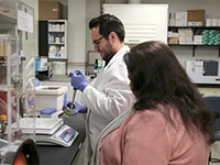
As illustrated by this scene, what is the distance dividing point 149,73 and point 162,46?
0.13 m

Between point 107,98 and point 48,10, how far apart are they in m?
3.94

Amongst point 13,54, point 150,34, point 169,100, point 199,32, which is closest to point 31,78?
point 13,54

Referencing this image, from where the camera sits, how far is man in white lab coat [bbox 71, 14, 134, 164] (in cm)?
139

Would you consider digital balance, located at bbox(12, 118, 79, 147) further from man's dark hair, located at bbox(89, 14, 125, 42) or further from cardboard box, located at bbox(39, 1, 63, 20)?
cardboard box, located at bbox(39, 1, 63, 20)

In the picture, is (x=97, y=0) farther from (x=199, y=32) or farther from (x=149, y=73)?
(x=149, y=73)

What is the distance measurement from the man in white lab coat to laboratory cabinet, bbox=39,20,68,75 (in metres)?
3.36

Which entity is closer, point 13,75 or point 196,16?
point 13,75

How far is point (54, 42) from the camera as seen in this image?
4945mm

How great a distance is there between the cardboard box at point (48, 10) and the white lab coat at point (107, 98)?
12.0 feet

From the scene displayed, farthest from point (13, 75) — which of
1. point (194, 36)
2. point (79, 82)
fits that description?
point (194, 36)

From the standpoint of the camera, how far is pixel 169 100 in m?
0.87

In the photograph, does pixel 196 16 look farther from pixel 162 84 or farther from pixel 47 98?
pixel 162 84

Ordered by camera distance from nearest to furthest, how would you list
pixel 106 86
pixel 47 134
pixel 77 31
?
pixel 47 134 → pixel 106 86 → pixel 77 31

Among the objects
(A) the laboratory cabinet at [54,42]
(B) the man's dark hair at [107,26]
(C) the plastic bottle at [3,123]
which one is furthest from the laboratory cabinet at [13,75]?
(A) the laboratory cabinet at [54,42]
